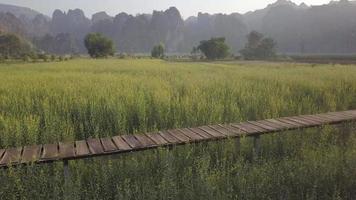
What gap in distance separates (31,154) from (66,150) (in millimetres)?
380

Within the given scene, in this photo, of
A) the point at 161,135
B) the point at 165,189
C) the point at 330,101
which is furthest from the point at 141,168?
the point at 330,101

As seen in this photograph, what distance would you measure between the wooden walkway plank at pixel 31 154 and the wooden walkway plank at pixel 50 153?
0.06 metres

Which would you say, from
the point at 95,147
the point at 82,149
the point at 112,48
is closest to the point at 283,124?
the point at 95,147

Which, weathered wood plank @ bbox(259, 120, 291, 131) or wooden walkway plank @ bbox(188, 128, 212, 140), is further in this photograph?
weathered wood plank @ bbox(259, 120, 291, 131)

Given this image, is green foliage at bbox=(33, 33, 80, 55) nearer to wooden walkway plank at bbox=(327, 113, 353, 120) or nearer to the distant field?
the distant field

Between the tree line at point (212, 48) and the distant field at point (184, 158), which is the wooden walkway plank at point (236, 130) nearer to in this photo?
the distant field at point (184, 158)

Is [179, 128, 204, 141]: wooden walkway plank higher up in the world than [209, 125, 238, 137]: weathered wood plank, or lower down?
lower down

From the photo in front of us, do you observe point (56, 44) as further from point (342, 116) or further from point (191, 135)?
point (191, 135)

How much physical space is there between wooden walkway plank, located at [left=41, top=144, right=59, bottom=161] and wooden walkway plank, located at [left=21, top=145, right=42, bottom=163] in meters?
0.06

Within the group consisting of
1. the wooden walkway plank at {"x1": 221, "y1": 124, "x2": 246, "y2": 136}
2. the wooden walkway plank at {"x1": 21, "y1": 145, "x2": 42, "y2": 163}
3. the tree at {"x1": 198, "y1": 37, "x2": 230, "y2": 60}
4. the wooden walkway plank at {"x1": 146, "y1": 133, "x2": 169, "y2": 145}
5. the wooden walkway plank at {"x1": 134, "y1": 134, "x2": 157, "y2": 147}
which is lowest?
the wooden walkway plank at {"x1": 21, "y1": 145, "x2": 42, "y2": 163}

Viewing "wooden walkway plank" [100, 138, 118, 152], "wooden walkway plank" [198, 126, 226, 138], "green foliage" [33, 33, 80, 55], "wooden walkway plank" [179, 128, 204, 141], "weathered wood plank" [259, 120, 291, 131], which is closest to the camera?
"wooden walkway plank" [100, 138, 118, 152]

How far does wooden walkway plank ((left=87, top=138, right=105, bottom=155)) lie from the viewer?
4.21 meters

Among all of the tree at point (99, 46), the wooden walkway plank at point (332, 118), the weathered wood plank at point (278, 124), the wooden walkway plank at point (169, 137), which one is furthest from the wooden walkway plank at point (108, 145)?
the tree at point (99, 46)

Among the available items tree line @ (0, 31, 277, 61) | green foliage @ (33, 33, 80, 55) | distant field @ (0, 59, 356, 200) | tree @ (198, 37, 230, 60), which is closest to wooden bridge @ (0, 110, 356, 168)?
distant field @ (0, 59, 356, 200)
